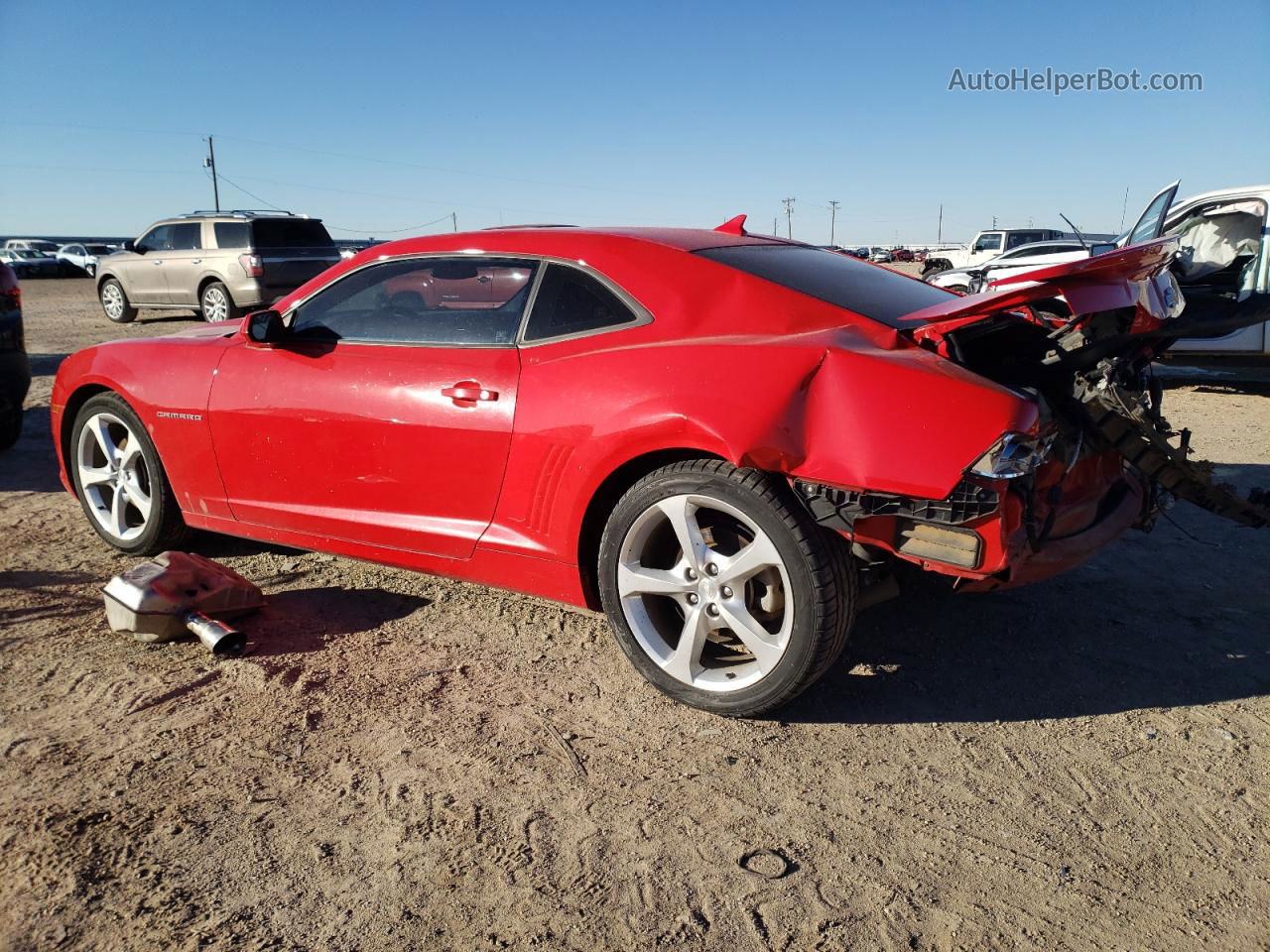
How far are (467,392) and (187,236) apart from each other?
14458 mm

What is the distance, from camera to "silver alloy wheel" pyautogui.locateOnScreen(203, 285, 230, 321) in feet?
49.7

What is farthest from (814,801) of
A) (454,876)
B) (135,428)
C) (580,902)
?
(135,428)

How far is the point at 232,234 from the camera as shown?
14.9m

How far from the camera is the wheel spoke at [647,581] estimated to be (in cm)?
301

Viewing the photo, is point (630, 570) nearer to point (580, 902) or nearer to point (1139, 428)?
point (580, 902)

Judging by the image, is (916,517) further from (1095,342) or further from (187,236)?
(187,236)

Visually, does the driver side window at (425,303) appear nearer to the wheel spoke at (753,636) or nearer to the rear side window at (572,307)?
the rear side window at (572,307)

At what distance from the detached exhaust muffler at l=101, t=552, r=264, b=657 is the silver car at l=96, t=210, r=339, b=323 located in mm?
12018

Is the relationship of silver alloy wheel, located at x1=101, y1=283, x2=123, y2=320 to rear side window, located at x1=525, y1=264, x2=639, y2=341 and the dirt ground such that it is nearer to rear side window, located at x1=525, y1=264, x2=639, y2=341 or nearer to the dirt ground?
the dirt ground

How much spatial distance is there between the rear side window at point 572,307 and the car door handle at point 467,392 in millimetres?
234

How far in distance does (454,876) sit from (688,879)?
54 cm

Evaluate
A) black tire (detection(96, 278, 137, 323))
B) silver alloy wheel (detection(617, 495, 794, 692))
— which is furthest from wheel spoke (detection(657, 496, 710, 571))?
black tire (detection(96, 278, 137, 323))

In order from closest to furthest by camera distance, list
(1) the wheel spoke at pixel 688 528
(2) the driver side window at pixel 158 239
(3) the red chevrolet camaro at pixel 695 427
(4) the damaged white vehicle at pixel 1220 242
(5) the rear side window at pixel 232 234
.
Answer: (3) the red chevrolet camaro at pixel 695 427 → (1) the wheel spoke at pixel 688 528 → (4) the damaged white vehicle at pixel 1220 242 → (5) the rear side window at pixel 232 234 → (2) the driver side window at pixel 158 239

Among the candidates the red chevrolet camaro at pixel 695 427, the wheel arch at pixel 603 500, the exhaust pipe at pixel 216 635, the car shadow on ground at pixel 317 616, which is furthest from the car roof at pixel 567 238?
the exhaust pipe at pixel 216 635
